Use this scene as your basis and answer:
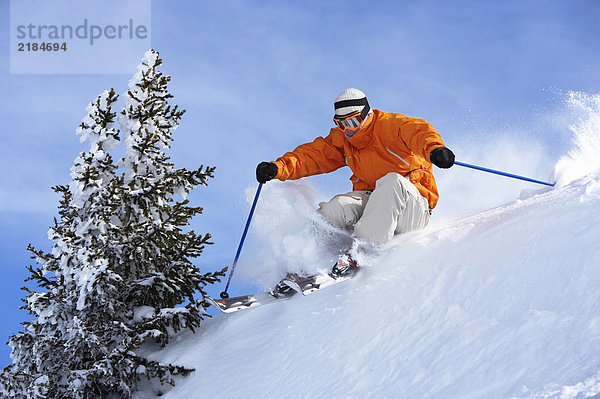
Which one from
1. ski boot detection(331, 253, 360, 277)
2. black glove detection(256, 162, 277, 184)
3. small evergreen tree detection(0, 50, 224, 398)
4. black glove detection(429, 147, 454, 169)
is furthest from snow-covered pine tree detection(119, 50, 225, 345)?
black glove detection(429, 147, 454, 169)

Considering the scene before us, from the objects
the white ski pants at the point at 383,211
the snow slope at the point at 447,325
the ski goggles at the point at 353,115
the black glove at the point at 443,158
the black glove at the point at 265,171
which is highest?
the ski goggles at the point at 353,115

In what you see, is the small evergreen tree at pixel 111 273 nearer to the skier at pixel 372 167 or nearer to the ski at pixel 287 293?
the ski at pixel 287 293

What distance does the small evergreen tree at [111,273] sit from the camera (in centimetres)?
526

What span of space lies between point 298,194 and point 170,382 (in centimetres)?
263

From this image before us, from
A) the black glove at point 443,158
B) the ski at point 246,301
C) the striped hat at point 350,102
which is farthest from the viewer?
the striped hat at point 350,102

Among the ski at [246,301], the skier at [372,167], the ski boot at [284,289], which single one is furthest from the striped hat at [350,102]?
the ski at [246,301]

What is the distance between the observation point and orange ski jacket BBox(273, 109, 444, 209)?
545 cm

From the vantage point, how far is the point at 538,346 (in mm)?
2896

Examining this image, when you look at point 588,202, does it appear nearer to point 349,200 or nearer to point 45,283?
point 349,200

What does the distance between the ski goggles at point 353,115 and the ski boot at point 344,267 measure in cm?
143

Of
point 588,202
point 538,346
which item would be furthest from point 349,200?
point 538,346

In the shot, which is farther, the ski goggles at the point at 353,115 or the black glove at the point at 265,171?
the black glove at the point at 265,171

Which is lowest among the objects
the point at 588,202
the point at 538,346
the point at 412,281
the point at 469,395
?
the point at 469,395

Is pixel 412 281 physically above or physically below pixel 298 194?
below
